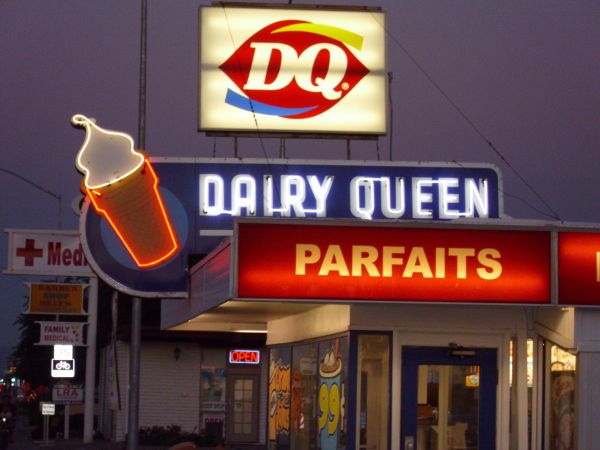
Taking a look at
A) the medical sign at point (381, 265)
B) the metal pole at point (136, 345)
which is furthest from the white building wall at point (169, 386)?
the medical sign at point (381, 265)

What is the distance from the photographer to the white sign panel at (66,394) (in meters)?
37.7

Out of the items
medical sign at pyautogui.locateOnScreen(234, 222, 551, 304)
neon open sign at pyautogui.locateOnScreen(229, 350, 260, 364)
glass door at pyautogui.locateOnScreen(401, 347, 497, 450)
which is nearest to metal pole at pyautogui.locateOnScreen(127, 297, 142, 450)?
glass door at pyautogui.locateOnScreen(401, 347, 497, 450)

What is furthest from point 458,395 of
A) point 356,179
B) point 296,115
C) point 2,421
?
point 2,421

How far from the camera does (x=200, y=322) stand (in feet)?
65.9

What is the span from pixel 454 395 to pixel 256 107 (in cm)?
998

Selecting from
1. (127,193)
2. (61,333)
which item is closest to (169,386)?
(61,333)

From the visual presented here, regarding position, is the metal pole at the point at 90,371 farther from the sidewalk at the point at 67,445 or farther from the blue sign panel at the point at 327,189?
the blue sign panel at the point at 327,189

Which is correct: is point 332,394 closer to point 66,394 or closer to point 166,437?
point 66,394

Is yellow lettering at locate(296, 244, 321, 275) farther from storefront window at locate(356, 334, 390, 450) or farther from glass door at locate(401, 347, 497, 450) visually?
glass door at locate(401, 347, 497, 450)

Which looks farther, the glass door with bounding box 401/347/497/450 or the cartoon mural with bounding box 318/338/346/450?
the cartoon mural with bounding box 318/338/346/450

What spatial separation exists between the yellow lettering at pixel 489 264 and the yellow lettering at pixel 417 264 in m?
0.57

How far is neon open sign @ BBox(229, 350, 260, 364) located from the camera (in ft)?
132

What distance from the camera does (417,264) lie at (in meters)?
12.3

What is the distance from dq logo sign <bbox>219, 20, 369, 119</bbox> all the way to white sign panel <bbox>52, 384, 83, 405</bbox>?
59.5 ft
